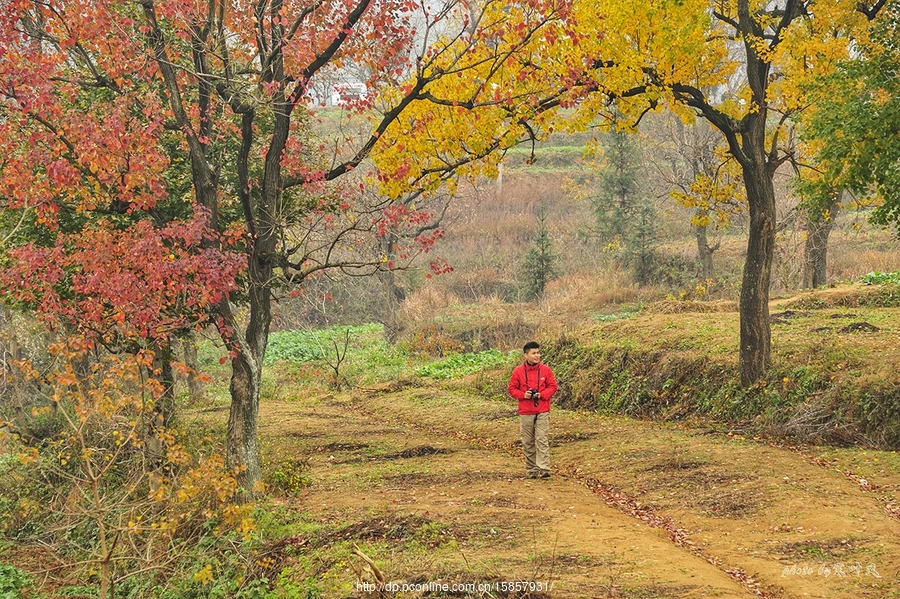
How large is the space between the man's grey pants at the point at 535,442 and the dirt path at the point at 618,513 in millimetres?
257

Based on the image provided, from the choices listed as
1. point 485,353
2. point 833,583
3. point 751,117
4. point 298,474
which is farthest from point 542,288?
point 833,583

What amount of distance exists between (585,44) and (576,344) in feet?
30.1

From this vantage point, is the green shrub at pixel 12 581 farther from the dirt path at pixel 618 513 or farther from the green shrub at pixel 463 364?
the green shrub at pixel 463 364

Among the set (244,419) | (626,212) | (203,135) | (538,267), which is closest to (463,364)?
(538,267)

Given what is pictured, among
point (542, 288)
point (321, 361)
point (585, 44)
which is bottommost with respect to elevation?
point (321, 361)

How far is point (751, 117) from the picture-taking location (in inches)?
549

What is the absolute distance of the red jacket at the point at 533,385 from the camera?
36.4 ft

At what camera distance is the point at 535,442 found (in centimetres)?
1165

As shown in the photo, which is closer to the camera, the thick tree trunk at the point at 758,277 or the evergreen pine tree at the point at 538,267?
the thick tree trunk at the point at 758,277

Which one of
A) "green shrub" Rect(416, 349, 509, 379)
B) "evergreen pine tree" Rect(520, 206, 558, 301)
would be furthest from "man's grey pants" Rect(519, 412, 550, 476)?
"evergreen pine tree" Rect(520, 206, 558, 301)

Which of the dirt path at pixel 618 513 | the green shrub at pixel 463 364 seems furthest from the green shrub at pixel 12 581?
the green shrub at pixel 463 364

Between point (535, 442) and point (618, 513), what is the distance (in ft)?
6.69

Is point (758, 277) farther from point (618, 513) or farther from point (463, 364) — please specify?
point (463, 364)

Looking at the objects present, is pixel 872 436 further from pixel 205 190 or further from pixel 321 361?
pixel 321 361
